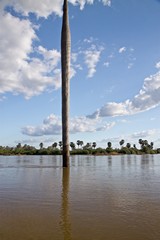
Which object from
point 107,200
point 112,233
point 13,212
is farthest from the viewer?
point 107,200

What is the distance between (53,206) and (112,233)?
8.52 feet

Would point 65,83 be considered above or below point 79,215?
above

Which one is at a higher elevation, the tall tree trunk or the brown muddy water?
the tall tree trunk

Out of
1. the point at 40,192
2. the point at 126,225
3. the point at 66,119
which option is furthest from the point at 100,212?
the point at 66,119

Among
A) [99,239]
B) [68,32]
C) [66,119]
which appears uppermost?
[68,32]

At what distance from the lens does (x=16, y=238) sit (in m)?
4.69

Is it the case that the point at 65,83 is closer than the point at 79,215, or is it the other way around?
the point at 79,215

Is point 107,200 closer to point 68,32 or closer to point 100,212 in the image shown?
point 100,212

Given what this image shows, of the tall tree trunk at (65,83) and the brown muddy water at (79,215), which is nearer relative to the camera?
the brown muddy water at (79,215)

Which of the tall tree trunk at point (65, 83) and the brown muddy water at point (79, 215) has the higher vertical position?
the tall tree trunk at point (65, 83)

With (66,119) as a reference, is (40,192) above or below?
below

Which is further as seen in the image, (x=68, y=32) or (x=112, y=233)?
(x=68, y=32)

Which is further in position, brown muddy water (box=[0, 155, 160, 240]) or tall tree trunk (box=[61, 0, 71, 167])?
tall tree trunk (box=[61, 0, 71, 167])

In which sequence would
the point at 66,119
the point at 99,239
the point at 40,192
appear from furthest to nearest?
the point at 66,119 < the point at 40,192 < the point at 99,239
